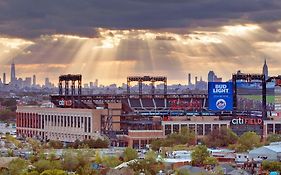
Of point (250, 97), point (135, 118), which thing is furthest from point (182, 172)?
point (250, 97)

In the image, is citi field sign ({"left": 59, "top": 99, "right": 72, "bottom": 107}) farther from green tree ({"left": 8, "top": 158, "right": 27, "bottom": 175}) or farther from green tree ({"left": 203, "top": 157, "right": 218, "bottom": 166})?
green tree ({"left": 8, "top": 158, "right": 27, "bottom": 175})

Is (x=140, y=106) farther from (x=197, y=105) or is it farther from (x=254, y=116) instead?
(x=254, y=116)

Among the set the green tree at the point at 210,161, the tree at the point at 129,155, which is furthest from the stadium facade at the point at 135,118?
the green tree at the point at 210,161

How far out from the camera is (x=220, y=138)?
226 feet

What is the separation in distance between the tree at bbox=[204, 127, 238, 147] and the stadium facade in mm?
5033

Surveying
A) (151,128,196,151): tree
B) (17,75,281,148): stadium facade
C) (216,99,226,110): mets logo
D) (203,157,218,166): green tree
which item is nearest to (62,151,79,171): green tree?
(203,157,218,166): green tree

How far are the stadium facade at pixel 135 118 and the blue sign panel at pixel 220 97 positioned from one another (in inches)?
19.8

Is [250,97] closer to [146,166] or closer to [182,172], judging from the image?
[146,166]

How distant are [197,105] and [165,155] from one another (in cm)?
3028

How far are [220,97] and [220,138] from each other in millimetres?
12944

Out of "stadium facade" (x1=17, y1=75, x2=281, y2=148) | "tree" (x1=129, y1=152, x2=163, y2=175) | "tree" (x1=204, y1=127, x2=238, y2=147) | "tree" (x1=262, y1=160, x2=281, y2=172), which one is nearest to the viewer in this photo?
"tree" (x1=129, y1=152, x2=163, y2=175)

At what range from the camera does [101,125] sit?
79.4 m

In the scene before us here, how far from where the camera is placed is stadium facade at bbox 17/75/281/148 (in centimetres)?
7619

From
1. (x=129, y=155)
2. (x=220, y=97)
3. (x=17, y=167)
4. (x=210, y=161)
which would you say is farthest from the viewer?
(x=220, y=97)
